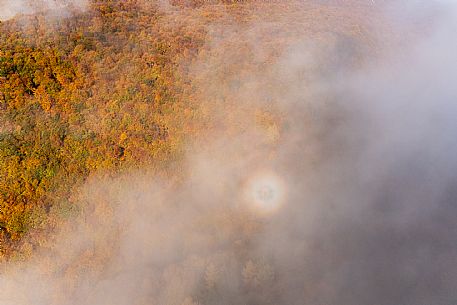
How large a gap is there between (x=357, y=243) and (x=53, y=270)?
165ft

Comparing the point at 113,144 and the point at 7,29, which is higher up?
the point at 7,29

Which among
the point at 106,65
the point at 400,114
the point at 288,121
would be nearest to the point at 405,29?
the point at 400,114

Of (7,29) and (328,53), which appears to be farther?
(328,53)

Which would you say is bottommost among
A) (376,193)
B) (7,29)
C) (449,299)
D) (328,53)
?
(449,299)

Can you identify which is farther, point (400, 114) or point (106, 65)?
point (400, 114)

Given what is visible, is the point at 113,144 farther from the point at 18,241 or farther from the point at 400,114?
the point at 400,114

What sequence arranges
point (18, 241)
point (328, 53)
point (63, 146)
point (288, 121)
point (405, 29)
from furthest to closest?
1. point (405, 29)
2. point (328, 53)
3. point (288, 121)
4. point (63, 146)
5. point (18, 241)

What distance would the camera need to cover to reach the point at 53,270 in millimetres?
50906

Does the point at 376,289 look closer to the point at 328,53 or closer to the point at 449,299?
the point at 449,299

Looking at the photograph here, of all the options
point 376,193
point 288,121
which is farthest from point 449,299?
point 288,121

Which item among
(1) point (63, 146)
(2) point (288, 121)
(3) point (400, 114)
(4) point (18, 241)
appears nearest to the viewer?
(4) point (18, 241)

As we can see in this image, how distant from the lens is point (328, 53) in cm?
7288

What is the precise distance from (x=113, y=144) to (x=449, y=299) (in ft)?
191

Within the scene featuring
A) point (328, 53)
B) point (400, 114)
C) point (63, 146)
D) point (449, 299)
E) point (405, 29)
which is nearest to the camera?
point (63, 146)
